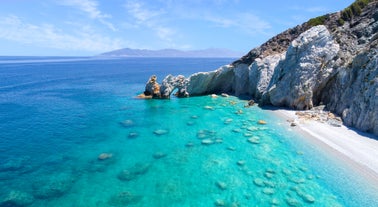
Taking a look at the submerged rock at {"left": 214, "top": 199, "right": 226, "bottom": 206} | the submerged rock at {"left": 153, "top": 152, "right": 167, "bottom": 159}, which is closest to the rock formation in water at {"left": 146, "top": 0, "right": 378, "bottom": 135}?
A: the submerged rock at {"left": 214, "top": 199, "right": 226, "bottom": 206}

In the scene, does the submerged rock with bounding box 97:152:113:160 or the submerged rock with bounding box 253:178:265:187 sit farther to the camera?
the submerged rock with bounding box 97:152:113:160

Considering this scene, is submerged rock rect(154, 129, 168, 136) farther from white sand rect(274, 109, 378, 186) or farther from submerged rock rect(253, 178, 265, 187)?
white sand rect(274, 109, 378, 186)

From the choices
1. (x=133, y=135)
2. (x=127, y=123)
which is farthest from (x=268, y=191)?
(x=127, y=123)

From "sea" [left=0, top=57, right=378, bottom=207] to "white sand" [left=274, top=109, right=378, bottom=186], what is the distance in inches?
42.9

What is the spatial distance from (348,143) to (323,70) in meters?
15.5

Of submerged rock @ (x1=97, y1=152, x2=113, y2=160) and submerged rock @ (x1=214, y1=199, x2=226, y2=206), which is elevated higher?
submerged rock @ (x1=97, y1=152, x2=113, y2=160)

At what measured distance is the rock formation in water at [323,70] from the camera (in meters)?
29.5

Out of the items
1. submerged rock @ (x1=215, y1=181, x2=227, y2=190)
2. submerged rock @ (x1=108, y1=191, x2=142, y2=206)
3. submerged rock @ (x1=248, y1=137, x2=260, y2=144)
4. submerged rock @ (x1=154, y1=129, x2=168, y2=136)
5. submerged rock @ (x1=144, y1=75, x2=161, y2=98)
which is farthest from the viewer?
submerged rock @ (x1=144, y1=75, x2=161, y2=98)

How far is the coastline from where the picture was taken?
21.2 m

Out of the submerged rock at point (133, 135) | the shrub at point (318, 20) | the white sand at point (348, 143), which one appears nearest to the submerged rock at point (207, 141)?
the submerged rock at point (133, 135)

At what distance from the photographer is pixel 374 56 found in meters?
29.1

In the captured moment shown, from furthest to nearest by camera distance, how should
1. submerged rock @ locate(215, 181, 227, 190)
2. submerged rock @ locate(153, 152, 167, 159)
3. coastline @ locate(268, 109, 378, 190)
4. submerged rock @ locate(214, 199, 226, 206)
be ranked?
submerged rock @ locate(153, 152, 167, 159) → coastline @ locate(268, 109, 378, 190) → submerged rock @ locate(215, 181, 227, 190) → submerged rock @ locate(214, 199, 226, 206)

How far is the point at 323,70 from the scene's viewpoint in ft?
121

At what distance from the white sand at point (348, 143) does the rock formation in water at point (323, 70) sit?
233cm
